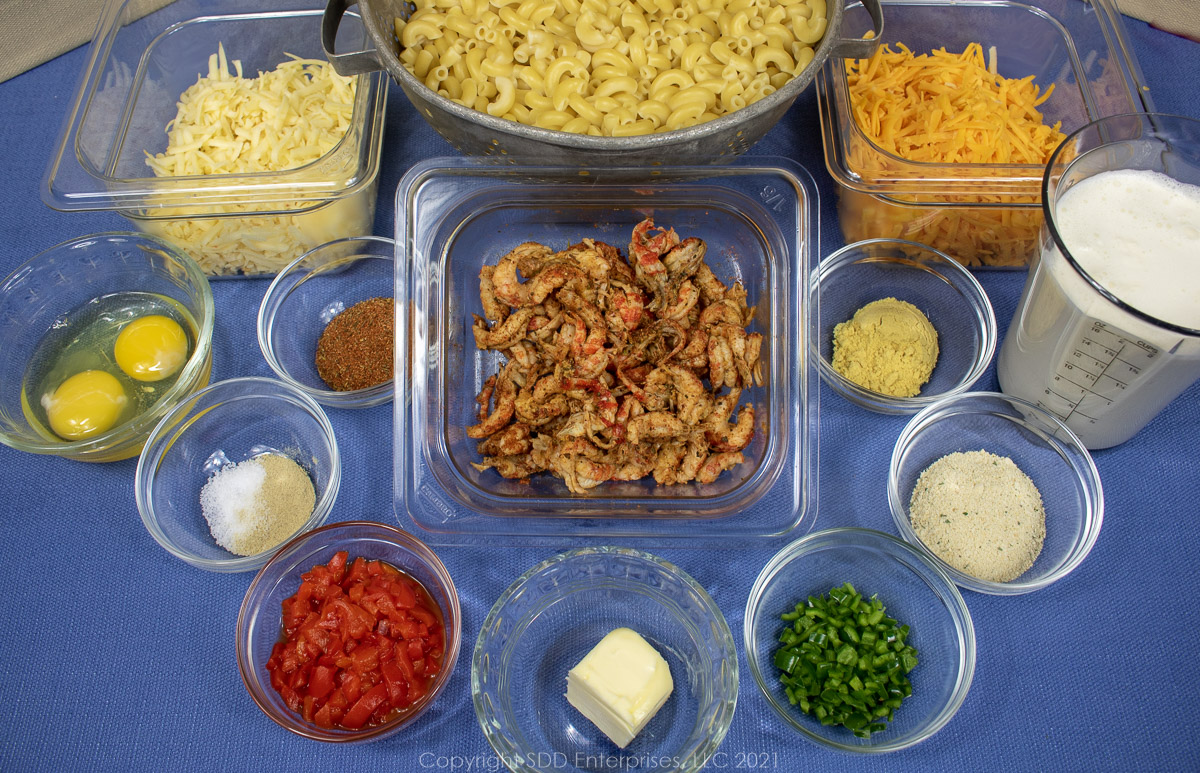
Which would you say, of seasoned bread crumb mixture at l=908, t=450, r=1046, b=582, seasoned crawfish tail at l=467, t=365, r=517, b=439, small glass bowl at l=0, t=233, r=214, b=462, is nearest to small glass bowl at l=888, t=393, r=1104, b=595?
seasoned bread crumb mixture at l=908, t=450, r=1046, b=582

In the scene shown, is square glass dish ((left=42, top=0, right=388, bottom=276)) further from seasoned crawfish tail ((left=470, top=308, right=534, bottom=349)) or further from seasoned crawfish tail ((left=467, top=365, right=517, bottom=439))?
seasoned crawfish tail ((left=467, top=365, right=517, bottom=439))

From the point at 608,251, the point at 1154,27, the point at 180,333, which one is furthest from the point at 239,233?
the point at 1154,27

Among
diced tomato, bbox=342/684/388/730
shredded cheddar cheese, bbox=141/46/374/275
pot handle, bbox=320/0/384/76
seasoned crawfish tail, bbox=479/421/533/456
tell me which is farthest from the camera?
shredded cheddar cheese, bbox=141/46/374/275

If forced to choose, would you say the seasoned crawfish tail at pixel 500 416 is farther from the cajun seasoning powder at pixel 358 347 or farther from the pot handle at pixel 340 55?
the pot handle at pixel 340 55

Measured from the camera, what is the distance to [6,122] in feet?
9.93

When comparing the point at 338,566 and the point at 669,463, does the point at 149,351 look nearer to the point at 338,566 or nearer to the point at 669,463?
the point at 338,566

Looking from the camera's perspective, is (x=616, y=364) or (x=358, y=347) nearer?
(x=616, y=364)

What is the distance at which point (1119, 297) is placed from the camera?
6.51 feet

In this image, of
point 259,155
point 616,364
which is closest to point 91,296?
point 259,155

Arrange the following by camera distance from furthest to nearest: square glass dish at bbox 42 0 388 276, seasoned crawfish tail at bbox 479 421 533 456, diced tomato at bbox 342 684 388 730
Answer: square glass dish at bbox 42 0 388 276
seasoned crawfish tail at bbox 479 421 533 456
diced tomato at bbox 342 684 388 730

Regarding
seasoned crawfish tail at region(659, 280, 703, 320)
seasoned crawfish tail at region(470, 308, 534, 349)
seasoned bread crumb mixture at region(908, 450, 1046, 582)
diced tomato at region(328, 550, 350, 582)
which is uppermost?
seasoned crawfish tail at region(659, 280, 703, 320)

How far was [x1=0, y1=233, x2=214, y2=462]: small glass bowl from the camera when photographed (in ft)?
7.97

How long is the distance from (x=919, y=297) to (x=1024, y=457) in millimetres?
608

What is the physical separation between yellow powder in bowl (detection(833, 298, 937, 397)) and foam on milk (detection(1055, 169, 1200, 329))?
1.78 feet
